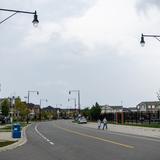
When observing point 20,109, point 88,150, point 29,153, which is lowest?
point 29,153

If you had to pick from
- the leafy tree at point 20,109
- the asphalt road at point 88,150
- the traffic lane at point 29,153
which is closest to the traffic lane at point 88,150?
the asphalt road at point 88,150

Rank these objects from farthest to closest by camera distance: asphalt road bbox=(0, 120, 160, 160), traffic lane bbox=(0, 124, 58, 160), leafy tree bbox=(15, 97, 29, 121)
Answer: leafy tree bbox=(15, 97, 29, 121), traffic lane bbox=(0, 124, 58, 160), asphalt road bbox=(0, 120, 160, 160)

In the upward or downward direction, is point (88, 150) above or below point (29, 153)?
above

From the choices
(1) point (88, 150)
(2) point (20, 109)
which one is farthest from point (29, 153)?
(2) point (20, 109)

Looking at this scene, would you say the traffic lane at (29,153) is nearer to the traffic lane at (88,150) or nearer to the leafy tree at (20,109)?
the traffic lane at (88,150)

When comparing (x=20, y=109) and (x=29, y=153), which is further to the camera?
(x=20, y=109)

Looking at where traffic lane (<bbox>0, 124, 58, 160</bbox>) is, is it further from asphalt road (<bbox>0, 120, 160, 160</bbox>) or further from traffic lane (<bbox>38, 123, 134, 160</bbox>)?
traffic lane (<bbox>38, 123, 134, 160</bbox>)

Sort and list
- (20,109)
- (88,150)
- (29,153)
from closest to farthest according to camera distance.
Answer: (29,153) < (88,150) < (20,109)

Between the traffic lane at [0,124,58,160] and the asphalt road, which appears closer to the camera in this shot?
the asphalt road

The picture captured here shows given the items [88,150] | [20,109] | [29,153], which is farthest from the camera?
[20,109]

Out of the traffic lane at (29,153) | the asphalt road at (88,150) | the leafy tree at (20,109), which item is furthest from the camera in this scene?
the leafy tree at (20,109)

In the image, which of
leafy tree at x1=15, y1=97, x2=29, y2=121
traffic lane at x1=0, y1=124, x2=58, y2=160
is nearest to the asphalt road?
traffic lane at x1=0, y1=124, x2=58, y2=160

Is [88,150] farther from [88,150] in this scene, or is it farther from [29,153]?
[29,153]

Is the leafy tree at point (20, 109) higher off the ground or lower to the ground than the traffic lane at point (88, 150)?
higher
